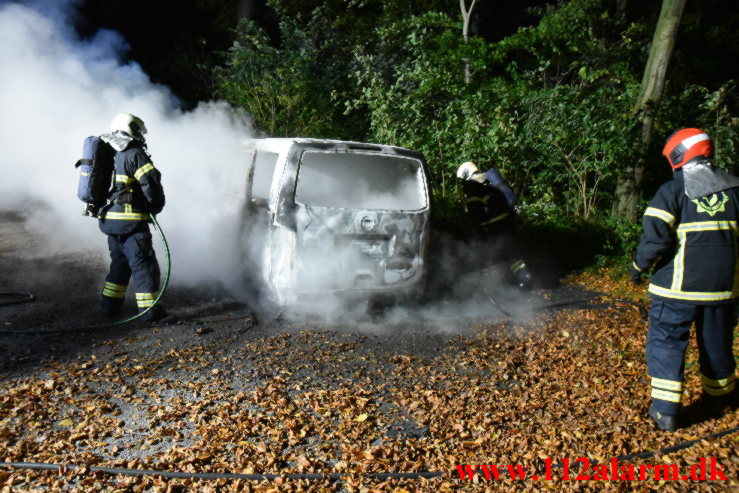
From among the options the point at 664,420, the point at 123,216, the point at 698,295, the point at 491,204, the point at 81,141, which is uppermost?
the point at 81,141

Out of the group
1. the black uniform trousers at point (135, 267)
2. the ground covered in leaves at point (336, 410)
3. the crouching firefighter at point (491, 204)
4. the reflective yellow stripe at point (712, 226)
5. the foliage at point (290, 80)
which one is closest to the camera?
the ground covered in leaves at point (336, 410)

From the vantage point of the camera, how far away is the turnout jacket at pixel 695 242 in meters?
3.34


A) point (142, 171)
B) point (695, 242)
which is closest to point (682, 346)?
point (695, 242)

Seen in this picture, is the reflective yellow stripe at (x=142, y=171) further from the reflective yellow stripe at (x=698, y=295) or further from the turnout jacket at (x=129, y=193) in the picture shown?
the reflective yellow stripe at (x=698, y=295)

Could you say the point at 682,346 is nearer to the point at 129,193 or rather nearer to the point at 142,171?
the point at 142,171

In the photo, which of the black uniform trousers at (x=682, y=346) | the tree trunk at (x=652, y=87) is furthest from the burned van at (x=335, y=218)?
the tree trunk at (x=652, y=87)

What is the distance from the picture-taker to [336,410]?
3668 millimetres

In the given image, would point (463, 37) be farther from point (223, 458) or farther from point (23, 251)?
point (223, 458)

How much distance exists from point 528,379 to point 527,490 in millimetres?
1600

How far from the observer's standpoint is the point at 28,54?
8609mm

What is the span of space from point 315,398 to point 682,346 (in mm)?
2592

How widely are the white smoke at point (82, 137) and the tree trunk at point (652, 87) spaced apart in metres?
6.45

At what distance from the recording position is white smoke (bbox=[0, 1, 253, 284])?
7.66 m

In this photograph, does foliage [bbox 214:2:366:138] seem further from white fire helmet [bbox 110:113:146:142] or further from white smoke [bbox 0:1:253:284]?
white fire helmet [bbox 110:113:146:142]
